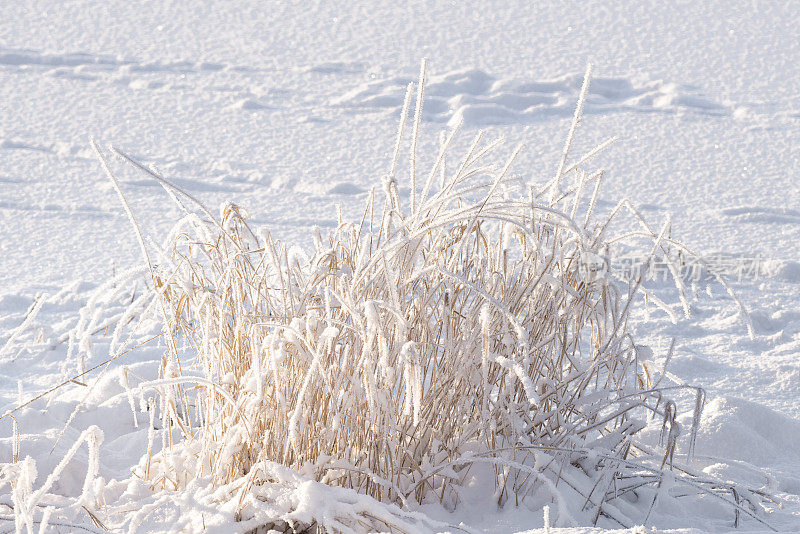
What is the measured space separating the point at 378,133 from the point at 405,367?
104 inches

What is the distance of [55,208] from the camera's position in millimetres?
2840

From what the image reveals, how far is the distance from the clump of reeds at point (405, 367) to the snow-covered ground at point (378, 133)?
3.6 inches

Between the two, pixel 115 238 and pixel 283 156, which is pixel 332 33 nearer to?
pixel 283 156

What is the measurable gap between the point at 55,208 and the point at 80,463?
1810 millimetres

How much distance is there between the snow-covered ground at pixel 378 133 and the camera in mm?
1667

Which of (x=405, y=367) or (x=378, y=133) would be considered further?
(x=378, y=133)

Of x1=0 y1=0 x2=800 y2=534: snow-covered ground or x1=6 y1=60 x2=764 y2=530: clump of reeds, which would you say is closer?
x1=6 y1=60 x2=764 y2=530: clump of reeds

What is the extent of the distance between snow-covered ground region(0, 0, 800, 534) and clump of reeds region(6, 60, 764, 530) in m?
0.09

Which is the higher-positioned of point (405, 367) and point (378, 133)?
point (378, 133)

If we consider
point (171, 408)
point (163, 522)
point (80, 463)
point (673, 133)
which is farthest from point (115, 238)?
point (673, 133)

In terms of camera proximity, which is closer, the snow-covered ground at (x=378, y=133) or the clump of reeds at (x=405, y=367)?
the clump of reeds at (x=405, y=367)

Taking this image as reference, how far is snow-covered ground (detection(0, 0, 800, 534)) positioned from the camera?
1.67 metres

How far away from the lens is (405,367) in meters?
0.91

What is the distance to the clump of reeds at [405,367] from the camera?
3.11ft
